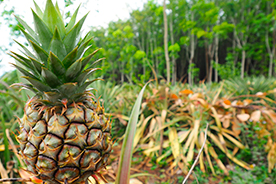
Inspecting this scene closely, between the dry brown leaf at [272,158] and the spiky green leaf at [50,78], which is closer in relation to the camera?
the spiky green leaf at [50,78]

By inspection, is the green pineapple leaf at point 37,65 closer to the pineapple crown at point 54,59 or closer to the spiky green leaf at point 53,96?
the pineapple crown at point 54,59

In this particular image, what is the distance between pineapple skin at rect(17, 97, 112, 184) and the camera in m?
0.57

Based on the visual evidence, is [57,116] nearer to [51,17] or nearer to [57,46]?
[57,46]

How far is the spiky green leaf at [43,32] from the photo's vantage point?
0.57 metres

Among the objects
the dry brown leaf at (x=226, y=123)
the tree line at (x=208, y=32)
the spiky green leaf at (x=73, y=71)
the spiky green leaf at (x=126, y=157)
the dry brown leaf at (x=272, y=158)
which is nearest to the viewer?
the spiky green leaf at (x=126, y=157)

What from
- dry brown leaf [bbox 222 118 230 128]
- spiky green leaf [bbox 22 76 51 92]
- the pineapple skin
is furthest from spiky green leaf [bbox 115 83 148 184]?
dry brown leaf [bbox 222 118 230 128]

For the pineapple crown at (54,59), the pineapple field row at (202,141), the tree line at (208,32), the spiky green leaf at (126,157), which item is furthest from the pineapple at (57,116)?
the tree line at (208,32)

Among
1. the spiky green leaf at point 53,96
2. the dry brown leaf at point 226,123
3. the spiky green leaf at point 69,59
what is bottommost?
the dry brown leaf at point 226,123

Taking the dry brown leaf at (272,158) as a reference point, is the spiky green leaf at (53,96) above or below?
→ above

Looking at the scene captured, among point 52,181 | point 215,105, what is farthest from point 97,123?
point 215,105

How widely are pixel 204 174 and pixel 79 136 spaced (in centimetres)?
129

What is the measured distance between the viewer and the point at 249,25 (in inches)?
309

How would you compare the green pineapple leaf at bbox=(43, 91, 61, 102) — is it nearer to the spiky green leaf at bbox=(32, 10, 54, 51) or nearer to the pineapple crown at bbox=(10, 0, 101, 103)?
the pineapple crown at bbox=(10, 0, 101, 103)

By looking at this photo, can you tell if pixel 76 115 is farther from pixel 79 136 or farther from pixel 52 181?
pixel 52 181
